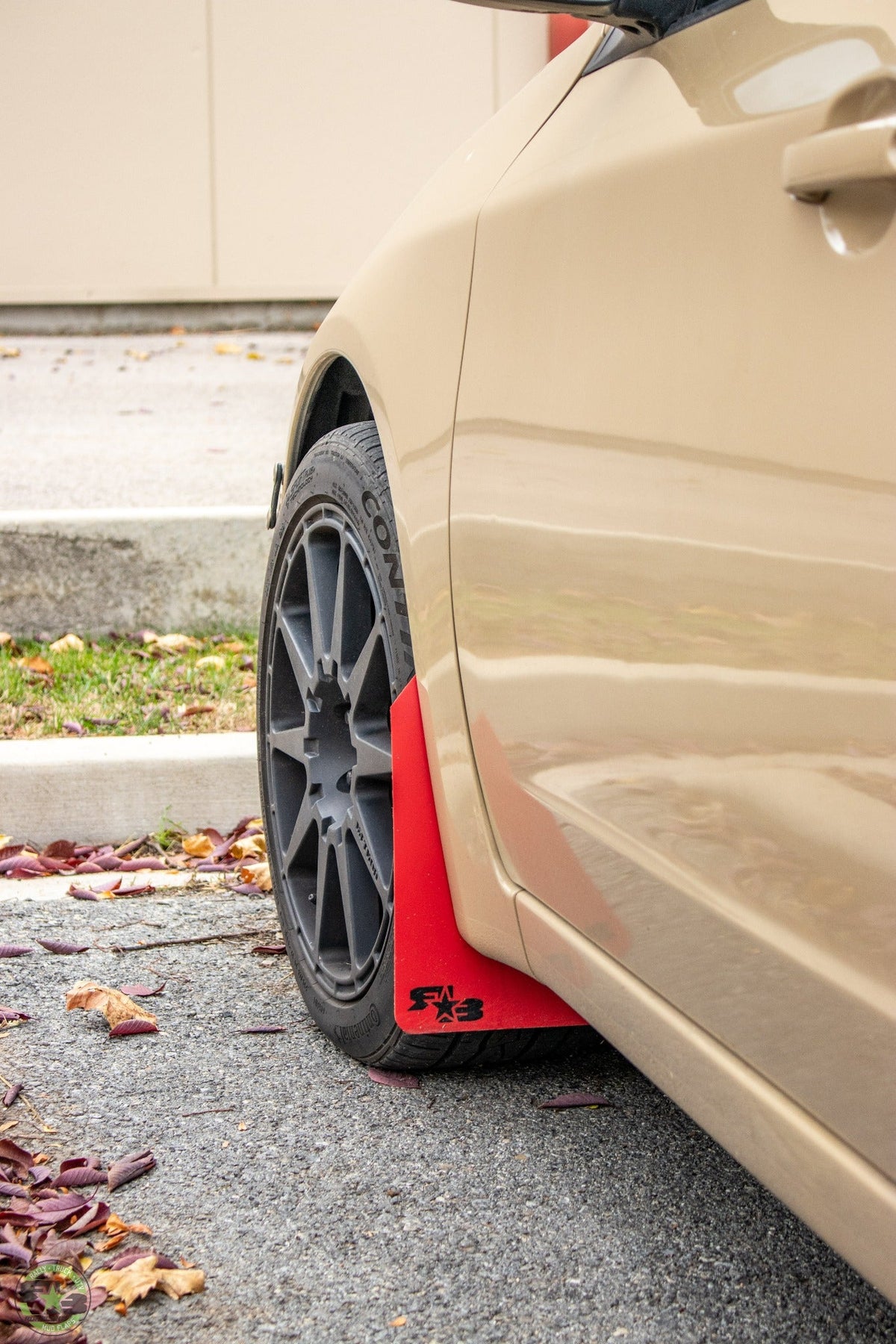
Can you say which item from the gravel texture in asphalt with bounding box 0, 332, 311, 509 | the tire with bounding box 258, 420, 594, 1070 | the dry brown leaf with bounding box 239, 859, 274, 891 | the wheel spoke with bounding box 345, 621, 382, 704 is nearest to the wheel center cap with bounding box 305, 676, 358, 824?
the tire with bounding box 258, 420, 594, 1070

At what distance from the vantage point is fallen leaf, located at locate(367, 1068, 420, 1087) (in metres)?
2.22

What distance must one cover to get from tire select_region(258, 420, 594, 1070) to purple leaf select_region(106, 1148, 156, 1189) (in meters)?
0.38

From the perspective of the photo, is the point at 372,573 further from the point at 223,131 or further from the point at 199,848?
the point at 223,131

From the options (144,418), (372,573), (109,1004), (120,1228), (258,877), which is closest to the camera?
(120,1228)

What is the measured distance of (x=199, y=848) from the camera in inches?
136

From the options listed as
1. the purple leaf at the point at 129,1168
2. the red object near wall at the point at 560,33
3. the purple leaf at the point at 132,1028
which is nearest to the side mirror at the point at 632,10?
the purple leaf at the point at 129,1168

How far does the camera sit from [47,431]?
285 inches

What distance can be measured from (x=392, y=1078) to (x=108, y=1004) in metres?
0.57

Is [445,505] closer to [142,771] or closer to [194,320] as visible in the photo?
[142,771]

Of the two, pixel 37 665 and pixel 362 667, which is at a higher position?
pixel 362 667

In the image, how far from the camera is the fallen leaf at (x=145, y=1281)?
1688 millimetres

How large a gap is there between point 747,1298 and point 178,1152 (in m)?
0.82

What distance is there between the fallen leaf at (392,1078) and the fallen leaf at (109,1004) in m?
0.44

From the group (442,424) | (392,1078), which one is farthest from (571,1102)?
(442,424)
